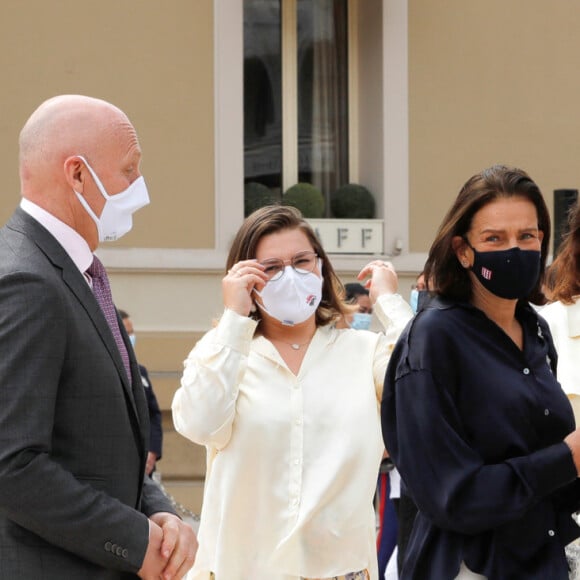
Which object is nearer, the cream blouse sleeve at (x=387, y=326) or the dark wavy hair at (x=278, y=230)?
the cream blouse sleeve at (x=387, y=326)

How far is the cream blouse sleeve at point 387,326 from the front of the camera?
13.8ft

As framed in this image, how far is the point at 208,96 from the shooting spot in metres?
10.8

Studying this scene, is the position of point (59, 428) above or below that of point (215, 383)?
above

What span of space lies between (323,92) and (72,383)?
9.24 m

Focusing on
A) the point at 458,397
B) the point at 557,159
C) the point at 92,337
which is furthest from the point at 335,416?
the point at 557,159

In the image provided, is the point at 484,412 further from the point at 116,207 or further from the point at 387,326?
the point at 387,326

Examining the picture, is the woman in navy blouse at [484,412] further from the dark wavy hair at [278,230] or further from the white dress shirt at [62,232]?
the dark wavy hair at [278,230]

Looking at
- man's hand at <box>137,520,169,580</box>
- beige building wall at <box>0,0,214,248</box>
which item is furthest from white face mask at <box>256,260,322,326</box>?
beige building wall at <box>0,0,214,248</box>

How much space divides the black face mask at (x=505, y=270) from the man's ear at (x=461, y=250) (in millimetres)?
31

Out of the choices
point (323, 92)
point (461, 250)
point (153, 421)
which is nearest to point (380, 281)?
point (461, 250)

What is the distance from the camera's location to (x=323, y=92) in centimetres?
1170

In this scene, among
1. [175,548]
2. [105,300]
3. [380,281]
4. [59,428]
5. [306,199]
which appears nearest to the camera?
[59,428]

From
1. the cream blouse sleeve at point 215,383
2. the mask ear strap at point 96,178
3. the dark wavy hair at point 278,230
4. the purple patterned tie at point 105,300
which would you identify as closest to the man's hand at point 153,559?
the purple patterned tie at point 105,300

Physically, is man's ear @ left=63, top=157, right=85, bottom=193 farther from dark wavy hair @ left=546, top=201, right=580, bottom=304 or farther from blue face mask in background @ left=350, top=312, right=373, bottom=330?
blue face mask in background @ left=350, top=312, right=373, bottom=330
